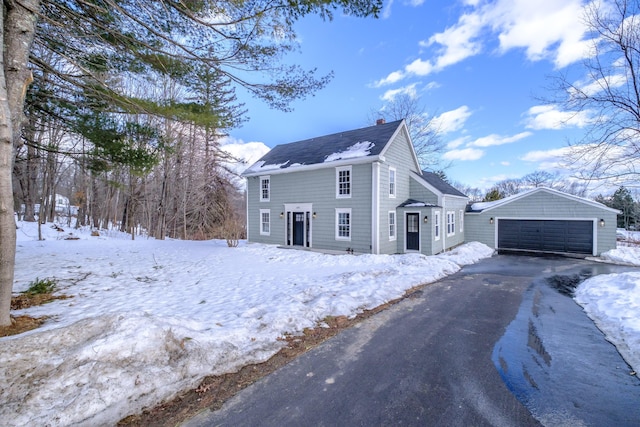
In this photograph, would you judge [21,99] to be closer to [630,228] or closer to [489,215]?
[489,215]

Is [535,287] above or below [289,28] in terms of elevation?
below

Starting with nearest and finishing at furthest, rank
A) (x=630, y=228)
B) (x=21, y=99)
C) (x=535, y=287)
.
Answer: (x=21, y=99) < (x=535, y=287) < (x=630, y=228)

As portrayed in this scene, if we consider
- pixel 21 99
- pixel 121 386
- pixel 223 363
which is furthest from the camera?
pixel 21 99

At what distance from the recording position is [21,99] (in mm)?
3607

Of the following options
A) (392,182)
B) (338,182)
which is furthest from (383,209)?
(338,182)

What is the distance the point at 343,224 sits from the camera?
41.9 ft

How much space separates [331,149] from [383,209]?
4.46 metres

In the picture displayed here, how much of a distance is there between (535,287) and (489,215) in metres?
9.64

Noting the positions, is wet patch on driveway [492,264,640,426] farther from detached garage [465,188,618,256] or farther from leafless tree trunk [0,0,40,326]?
detached garage [465,188,618,256]

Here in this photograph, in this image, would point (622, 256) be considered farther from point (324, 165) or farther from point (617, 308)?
point (324, 165)

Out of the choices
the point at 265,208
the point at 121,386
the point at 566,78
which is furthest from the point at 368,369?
the point at 265,208

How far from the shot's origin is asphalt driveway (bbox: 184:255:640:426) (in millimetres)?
2412

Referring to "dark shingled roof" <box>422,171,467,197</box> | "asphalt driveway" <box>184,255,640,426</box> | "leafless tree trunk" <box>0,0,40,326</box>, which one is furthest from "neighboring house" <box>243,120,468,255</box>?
"leafless tree trunk" <box>0,0,40,326</box>

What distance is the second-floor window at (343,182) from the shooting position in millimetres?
12594
